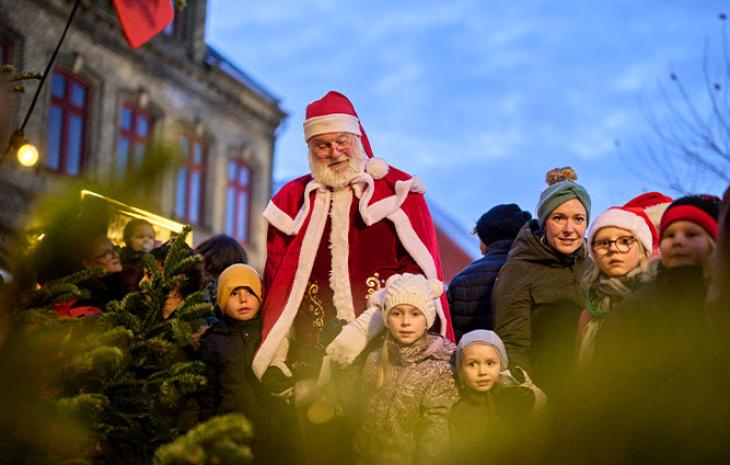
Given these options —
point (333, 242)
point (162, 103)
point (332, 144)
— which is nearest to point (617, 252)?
point (333, 242)

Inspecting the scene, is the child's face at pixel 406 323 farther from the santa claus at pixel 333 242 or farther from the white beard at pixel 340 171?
the white beard at pixel 340 171

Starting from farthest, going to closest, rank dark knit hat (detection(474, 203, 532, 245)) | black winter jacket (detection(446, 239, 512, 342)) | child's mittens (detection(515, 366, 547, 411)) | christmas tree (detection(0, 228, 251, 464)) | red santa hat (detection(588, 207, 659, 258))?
dark knit hat (detection(474, 203, 532, 245)), black winter jacket (detection(446, 239, 512, 342)), red santa hat (detection(588, 207, 659, 258)), child's mittens (detection(515, 366, 547, 411)), christmas tree (detection(0, 228, 251, 464))

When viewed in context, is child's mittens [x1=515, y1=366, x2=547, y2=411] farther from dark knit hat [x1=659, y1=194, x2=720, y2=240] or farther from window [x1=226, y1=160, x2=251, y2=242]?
window [x1=226, y1=160, x2=251, y2=242]

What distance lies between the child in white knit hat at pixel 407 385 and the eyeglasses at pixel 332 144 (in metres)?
0.86

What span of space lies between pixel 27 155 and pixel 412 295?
6.84 feet

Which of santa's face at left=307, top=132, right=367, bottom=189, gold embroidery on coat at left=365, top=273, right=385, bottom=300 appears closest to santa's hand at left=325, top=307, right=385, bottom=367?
gold embroidery on coat at left=365, top=273, right=385, bottom=300

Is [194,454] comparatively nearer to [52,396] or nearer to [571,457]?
[52,396]

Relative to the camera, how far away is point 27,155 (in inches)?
102

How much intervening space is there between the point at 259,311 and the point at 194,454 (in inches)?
127

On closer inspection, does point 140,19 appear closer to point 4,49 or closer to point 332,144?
point 332,144

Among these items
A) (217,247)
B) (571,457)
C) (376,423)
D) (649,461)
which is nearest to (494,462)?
(571,457)

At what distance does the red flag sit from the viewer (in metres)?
4.32

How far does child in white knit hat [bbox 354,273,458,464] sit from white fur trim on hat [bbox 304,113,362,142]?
942mm

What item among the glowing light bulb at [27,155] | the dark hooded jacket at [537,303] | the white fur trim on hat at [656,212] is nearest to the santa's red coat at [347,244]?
the dark hooded jacket at [537,303]
